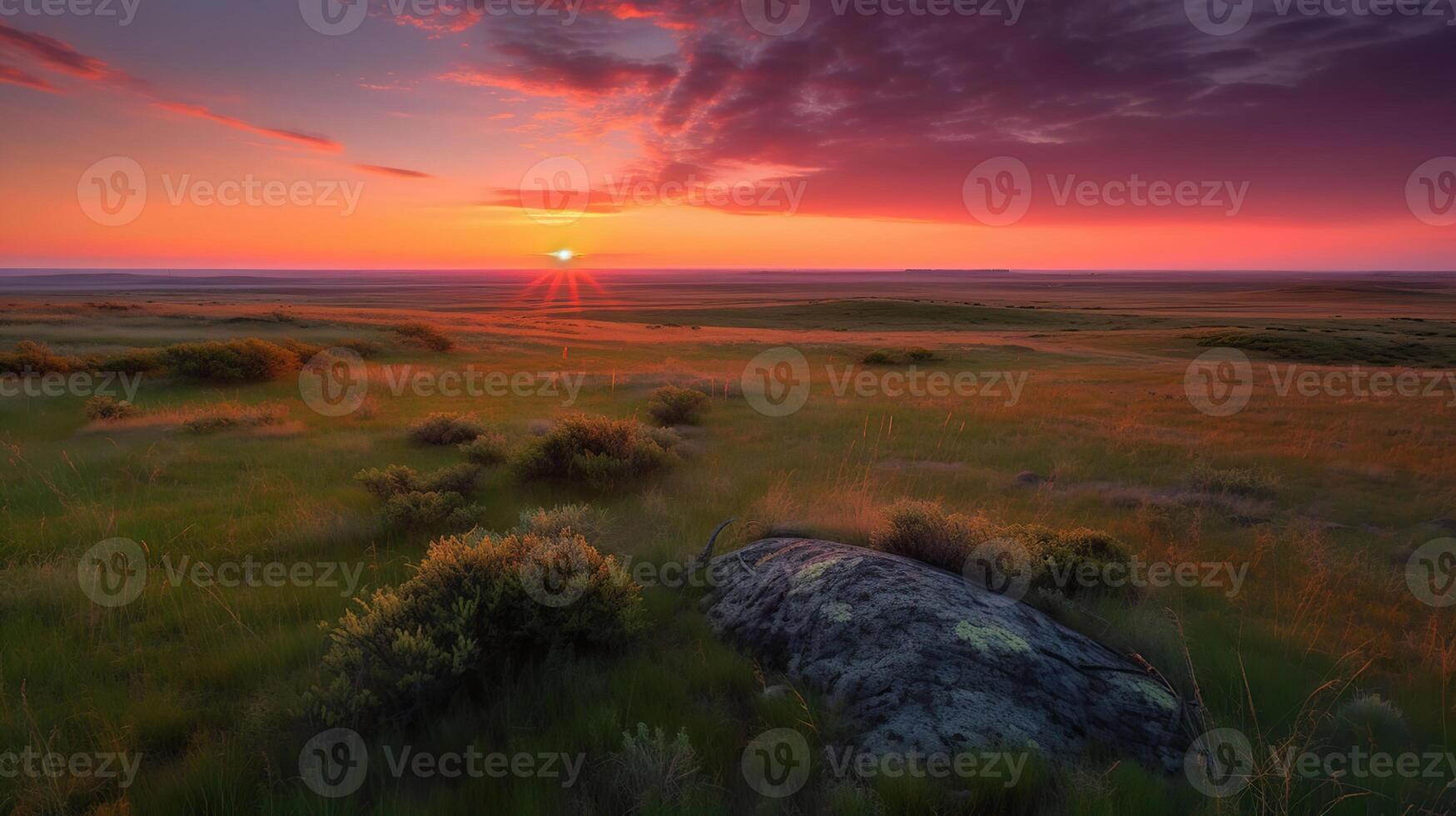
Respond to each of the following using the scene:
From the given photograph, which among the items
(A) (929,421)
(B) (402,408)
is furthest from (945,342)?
(B) (402,408)

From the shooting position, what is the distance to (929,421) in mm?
13016

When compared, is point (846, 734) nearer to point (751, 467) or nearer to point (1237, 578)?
point (1237, 578)

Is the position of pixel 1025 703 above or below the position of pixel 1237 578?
above

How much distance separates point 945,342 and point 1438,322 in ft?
161
